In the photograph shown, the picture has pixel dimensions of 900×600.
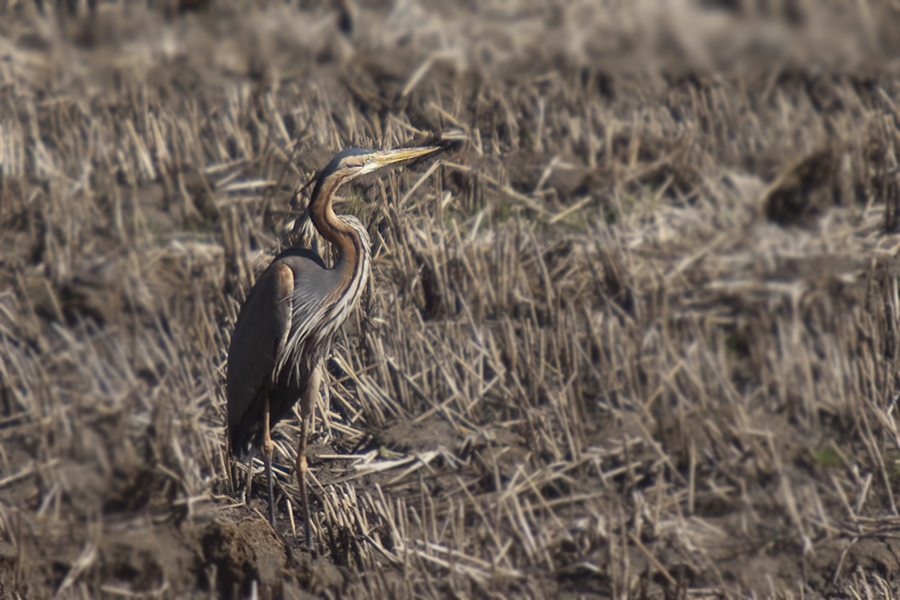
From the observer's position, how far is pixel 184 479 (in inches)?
114

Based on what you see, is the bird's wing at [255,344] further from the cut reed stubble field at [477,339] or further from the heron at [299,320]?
the cut reed stubble field at [477,339]

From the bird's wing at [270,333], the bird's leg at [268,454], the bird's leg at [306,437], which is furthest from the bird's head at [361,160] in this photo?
the bird's leg at [268,454]

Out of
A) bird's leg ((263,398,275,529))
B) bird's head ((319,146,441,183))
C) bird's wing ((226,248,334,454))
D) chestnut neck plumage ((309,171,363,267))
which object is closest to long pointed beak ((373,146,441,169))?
bird's head ((319,146,441,183))

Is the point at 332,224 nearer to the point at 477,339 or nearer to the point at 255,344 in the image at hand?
the point at 255,344

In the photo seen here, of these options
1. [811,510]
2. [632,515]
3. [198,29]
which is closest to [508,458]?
[632,515]

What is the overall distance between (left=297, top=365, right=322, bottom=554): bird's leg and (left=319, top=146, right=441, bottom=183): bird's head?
80 cm

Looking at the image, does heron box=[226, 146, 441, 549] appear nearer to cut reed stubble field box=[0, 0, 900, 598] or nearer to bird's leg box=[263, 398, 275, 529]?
bird's leg box=[263, 398, 275, 529]

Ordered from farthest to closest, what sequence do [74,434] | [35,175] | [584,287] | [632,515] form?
[35,175] < [584,287] < [632,515] < [74,434]

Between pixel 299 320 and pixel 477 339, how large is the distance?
96cm

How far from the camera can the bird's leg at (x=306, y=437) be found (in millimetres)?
3125

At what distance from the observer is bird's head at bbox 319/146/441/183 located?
2.84 meters

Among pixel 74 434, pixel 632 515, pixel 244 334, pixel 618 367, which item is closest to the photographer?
pixel 74 434

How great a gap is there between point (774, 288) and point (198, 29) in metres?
4.88

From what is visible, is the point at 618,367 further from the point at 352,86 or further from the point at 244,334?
the point at 352,86
